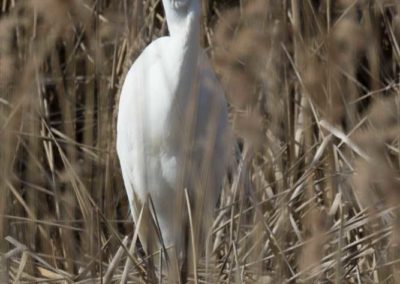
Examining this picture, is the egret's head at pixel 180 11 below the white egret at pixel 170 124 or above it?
above

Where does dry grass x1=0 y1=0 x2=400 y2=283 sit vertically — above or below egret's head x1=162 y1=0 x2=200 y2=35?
below

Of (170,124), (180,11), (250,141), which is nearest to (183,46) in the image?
(180,11)

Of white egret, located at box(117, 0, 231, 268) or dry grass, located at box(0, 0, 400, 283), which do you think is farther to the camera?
white egret, located at box(117, 0, 231, 268)

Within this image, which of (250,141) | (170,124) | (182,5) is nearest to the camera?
(250,141)

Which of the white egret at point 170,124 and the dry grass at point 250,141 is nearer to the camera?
the dry grass at point 250,141

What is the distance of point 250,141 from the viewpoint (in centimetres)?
130

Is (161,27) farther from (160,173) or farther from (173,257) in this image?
(173,257)

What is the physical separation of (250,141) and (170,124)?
2.78 ft

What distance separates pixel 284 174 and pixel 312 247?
0.76 meters

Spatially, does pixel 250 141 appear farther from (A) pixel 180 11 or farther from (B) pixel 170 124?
(B) pixel 170 124

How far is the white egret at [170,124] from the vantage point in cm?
199

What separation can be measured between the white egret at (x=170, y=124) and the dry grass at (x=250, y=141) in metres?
0.07

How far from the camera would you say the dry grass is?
1407 millimetres

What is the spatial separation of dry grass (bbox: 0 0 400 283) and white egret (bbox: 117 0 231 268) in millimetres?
69
